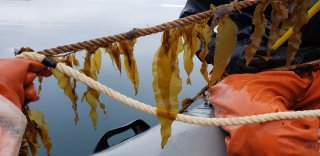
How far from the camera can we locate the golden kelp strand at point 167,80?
3.32ft

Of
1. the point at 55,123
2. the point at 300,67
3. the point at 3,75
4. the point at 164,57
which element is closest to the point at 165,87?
the point at 164,57

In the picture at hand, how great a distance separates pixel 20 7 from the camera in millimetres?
6520

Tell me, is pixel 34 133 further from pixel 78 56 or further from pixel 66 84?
pixel 78 56

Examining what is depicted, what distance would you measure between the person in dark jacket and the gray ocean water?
1.65ft

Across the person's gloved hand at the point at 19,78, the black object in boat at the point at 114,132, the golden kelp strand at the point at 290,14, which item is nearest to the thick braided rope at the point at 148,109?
the person's gloved hand at the point at 19,78

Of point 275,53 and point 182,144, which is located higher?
point 275,53

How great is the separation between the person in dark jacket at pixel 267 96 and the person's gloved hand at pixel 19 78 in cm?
76

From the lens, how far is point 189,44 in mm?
1101

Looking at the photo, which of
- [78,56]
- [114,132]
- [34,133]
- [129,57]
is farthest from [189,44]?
[114,132]

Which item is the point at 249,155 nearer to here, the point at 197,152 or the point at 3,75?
the point at 197,152

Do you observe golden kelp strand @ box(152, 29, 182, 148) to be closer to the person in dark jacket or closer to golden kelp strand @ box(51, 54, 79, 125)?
golden kelp strand @ box(51, 54, 79, 125)

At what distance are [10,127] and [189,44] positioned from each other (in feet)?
1.87

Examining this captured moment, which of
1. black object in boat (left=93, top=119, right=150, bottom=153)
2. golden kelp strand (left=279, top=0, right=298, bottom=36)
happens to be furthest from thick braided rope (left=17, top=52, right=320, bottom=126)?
black object in boat (left=93, top=119, right=150, bottom=153)

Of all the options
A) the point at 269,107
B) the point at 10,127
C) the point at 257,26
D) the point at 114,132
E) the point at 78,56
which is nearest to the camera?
the point at 10,127
